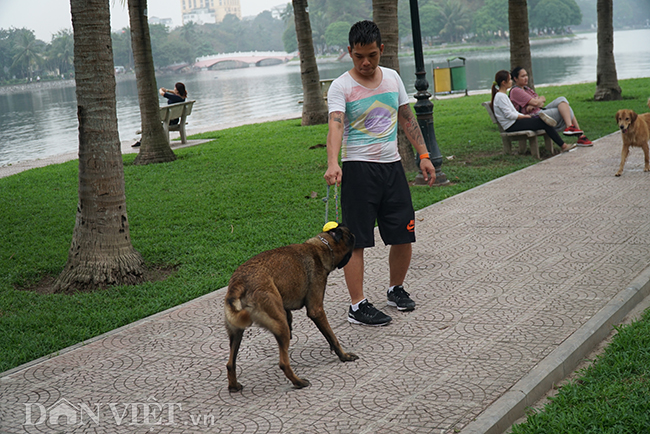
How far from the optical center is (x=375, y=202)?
4.66 metres

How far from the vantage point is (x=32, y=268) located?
671 cm

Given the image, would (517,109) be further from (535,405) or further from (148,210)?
(535,405)

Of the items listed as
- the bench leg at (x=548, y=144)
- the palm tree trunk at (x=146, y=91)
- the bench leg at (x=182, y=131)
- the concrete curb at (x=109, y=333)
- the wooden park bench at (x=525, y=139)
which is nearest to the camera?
the concrete curb at (x=109, y=333)

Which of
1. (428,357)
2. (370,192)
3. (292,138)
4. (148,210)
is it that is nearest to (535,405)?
(428,357)

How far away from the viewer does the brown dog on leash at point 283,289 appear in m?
3.52

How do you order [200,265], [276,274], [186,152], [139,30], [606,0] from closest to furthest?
[276,274], [200,265], [139,30], [186,152], [606,0]

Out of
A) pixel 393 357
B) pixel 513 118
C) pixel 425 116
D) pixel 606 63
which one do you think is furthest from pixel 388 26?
pixel 606 63

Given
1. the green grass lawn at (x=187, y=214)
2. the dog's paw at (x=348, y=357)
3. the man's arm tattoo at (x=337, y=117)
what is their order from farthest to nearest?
the green grass lawn at (x=187, y=214) < the man's arm tattoo at (x=337, y=117) < the dog's paw at (x=348, y=357)

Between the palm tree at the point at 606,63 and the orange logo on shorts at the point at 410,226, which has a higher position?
the palm tree at the point at 606,63

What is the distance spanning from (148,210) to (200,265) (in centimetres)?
298

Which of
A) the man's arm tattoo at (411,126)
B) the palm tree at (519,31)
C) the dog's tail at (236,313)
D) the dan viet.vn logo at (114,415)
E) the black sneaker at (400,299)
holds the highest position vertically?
the palm tree at (519,31)

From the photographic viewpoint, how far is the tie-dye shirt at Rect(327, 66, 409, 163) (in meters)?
4.55

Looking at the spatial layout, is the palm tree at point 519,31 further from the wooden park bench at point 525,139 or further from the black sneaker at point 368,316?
the black sneaker at point 368,316

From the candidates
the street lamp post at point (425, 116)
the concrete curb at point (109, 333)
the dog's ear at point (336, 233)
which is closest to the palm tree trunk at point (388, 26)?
the street lamp post at point (425, 116)
